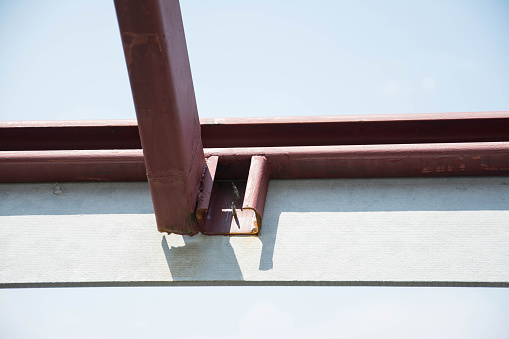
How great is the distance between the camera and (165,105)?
3.62 meters

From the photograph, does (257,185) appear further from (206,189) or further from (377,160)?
(377,160)

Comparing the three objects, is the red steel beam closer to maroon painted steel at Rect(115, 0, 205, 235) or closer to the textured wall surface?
the textured wall surface

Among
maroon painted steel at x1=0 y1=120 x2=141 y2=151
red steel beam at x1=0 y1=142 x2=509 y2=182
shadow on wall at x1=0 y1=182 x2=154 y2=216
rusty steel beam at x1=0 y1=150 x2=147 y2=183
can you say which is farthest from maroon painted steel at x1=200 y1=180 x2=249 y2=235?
maroon painted steel at x1=0 y1=120 x2=141 y2=151

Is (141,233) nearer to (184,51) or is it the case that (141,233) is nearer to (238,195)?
(238,195)

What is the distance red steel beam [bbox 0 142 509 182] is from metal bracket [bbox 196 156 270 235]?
0.10m

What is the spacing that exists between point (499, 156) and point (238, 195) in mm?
1854

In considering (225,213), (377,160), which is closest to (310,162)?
(377,160)

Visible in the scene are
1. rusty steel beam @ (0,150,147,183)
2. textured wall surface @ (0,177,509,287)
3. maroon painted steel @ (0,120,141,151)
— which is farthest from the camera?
maroon painted steel @ (0,120,141,151)

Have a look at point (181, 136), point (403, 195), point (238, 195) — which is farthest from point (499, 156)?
point (181, 136)

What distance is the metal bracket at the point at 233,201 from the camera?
4059 millimetres

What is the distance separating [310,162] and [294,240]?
2.33 feet

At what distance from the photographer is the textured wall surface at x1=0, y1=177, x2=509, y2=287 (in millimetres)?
3766

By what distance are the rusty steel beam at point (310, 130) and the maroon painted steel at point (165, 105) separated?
665 mm

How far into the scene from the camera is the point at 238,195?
4336 mm
